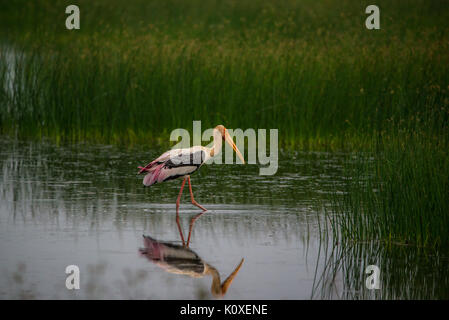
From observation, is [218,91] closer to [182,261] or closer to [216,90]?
[216,90]

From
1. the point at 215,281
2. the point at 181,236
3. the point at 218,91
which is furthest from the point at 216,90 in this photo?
the point at 215,281

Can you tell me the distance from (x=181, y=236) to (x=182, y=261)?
3.13 ft

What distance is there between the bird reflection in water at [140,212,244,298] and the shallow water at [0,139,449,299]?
0.05 meters

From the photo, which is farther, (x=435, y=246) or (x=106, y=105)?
(x=106, y=105)

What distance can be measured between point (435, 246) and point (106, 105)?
303 inches

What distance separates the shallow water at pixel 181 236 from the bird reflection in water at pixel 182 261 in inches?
1.8

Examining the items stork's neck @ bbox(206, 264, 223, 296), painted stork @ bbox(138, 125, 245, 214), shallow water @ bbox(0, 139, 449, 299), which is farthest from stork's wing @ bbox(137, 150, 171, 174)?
stork's neck @ bbox(206, 264, 223, 296)

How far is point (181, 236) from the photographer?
805cm

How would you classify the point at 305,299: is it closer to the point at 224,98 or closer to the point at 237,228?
the point at 237,228

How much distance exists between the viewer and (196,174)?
11.5 metres

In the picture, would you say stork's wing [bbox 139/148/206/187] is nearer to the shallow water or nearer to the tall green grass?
the shallow water

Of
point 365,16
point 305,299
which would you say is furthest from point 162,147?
point 305,299

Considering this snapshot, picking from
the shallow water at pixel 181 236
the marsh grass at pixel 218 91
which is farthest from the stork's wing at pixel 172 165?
the marsh grass at pixel 218 91

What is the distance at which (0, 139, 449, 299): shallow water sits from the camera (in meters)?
6.40
